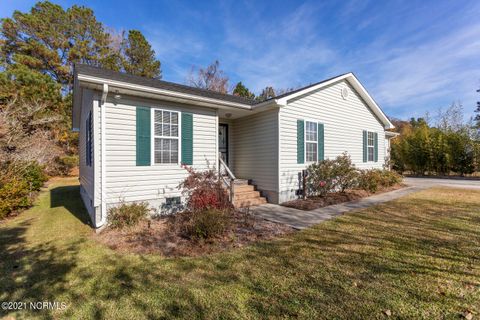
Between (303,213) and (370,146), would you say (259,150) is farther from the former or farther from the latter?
(370,146)

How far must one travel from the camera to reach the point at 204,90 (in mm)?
8359

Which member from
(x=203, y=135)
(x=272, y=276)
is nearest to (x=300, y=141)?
(x=203, y=135)

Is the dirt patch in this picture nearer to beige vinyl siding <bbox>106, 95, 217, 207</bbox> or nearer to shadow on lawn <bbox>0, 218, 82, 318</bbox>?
shadow on lawn <bbox>0, 218, 82, 318</bbox>

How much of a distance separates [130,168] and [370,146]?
37.1ft

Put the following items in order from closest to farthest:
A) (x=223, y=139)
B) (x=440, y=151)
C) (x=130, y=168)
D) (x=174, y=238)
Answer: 1. (x=174, y=238)
2. (x=130, y=168)
3. (x=223, y=139)
4. (x=440, y=151)

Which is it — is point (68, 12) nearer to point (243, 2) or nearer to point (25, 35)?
point (25, 35)

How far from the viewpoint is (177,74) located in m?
25.5

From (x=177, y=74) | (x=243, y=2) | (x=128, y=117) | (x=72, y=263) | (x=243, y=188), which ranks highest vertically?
(x=177, y=74)

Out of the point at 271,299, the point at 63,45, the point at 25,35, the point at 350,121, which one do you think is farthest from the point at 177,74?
the point at 271,299

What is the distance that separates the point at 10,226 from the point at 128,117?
13.4 ft

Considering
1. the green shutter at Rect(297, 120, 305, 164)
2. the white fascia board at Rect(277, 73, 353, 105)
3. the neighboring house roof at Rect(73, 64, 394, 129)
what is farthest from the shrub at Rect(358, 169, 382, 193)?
the white fascia board at Rect(277, 73, 353, 105)

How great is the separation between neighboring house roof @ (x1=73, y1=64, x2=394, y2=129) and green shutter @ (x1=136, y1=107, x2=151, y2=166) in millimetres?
648

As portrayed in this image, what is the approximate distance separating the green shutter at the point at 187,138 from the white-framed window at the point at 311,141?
14.5 ft

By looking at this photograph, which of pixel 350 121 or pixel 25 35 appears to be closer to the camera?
pixel 350 121
